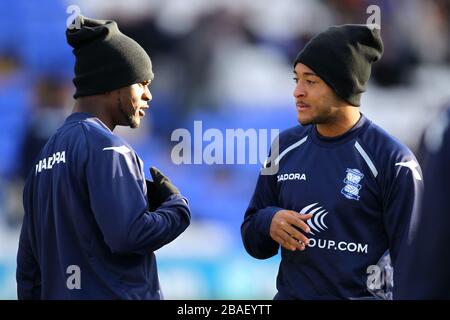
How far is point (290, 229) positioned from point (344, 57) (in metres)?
0.78

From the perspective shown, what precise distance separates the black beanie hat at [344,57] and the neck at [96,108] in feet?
2.79

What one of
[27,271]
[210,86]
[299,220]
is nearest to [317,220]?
[299,220]

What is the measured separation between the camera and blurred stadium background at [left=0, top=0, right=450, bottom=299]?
6367 millimetres

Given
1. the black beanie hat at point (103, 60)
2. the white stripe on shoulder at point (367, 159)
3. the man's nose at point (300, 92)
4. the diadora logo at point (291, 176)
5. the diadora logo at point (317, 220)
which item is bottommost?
the diadora logo at point (317, 220)

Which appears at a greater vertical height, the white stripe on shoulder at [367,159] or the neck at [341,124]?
the neck at [341,124]

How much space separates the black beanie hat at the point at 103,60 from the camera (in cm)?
328

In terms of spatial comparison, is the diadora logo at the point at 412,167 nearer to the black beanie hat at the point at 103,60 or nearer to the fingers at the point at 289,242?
the fingers at the point at 289,242

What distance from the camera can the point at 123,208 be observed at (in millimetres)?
2990

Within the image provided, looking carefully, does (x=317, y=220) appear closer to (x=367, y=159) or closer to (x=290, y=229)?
(x=290, y=229)

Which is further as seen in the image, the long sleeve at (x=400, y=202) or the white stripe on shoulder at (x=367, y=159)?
the white stripe on shoulder at (x=367, y=159)

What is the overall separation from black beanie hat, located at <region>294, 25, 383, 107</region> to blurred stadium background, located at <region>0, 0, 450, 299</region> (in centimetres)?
288

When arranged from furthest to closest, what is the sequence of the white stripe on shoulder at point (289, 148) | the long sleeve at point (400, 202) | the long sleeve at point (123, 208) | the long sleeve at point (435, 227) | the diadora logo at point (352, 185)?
the white stripe on shoulder at point (289, 148), the diadora logo at point (352, 185), the long sleeve at point (400, 202), the long sleeve at point (123, 208), the long sleeve at point (435, 227)
